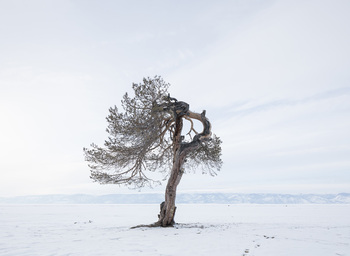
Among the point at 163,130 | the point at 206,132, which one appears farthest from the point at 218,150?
the point at 163,130

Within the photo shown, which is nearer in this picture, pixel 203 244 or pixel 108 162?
pixel 203 244

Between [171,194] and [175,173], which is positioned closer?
[171,194]

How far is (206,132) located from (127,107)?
492 centimetres

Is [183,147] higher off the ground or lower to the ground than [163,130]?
lower

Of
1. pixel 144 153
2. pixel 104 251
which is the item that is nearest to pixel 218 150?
pixel 144 153

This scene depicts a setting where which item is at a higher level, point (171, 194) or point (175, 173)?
point (175, 173)

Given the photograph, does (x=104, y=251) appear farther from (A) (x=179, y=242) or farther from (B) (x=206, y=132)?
(B) (x=206, y=132)

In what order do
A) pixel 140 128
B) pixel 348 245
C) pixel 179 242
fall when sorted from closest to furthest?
pixel 348 245, pixel 179 242, pixel 140 128

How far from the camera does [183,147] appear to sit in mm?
16016

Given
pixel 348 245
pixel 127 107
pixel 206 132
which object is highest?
pixel 127 107

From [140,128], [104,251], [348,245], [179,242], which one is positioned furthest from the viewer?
[140,128]

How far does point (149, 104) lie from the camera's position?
633 inches

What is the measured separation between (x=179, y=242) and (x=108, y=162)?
764 cm

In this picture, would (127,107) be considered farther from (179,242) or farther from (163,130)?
(179,242)
